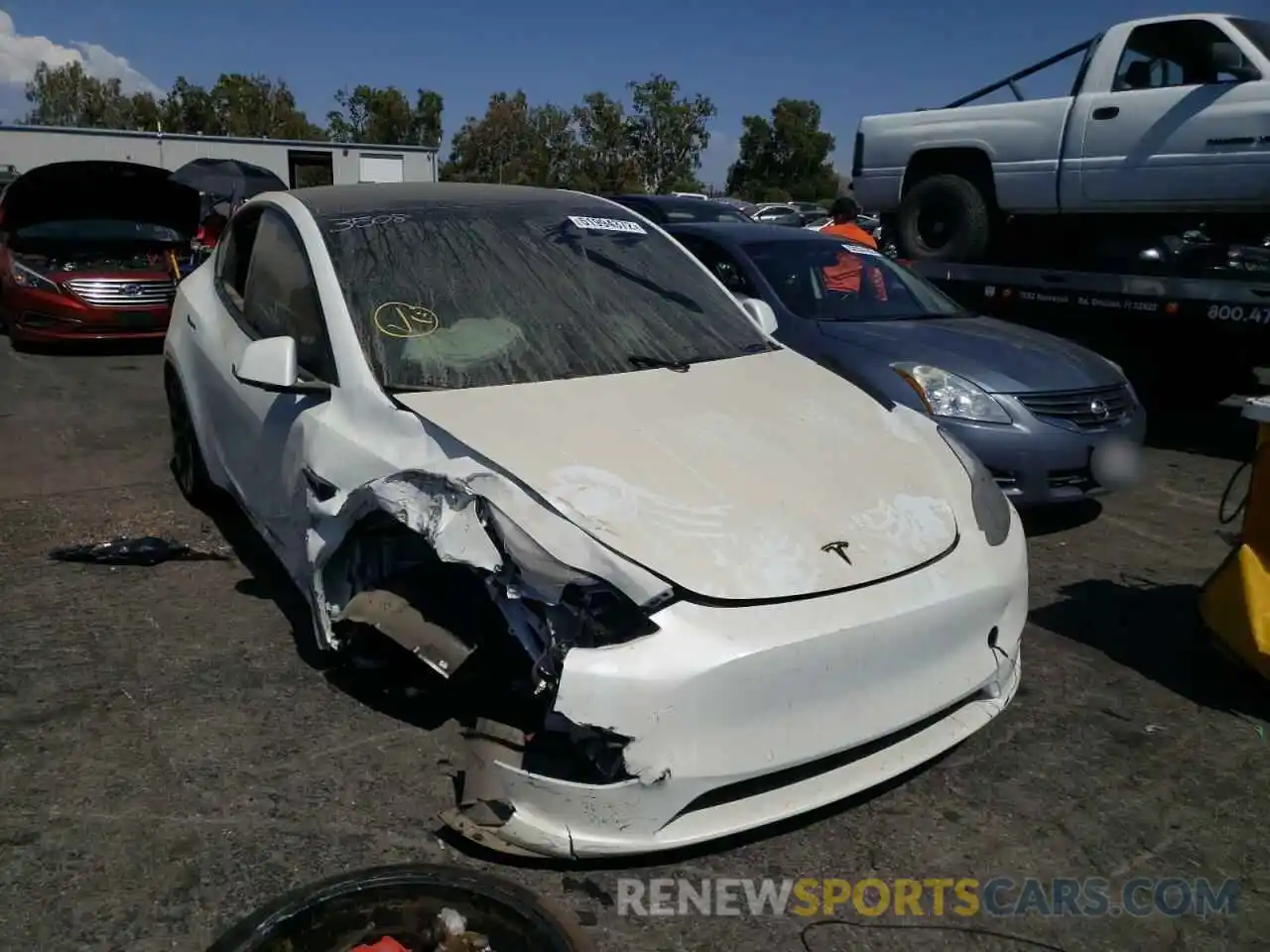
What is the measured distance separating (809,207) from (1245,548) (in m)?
35.1

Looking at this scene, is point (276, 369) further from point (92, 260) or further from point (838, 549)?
point (92, 260)

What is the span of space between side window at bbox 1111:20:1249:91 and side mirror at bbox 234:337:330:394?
6693mm

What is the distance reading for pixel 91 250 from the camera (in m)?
10.6

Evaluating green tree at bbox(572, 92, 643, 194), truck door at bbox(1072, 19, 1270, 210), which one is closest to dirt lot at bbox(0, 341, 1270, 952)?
truck door at bbox(1072, 19, 1270, 210)

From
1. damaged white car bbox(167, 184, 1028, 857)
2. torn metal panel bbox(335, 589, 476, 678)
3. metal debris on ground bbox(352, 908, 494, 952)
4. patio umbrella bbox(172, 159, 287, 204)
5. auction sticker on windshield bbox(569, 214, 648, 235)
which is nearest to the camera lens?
metal debris on ground bbox(352, 908, 494, 952)

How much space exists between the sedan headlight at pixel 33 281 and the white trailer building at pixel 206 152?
68.1ft

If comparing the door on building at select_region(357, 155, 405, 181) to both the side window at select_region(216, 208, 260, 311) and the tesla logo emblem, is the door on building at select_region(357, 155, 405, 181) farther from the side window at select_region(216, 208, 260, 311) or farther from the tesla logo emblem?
the tesla logo emblem

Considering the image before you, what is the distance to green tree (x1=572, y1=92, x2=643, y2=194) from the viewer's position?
5384 centimetres

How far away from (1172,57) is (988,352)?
3.69 metres

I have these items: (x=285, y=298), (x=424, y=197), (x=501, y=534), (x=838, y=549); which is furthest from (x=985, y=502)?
(x=285, y=298)

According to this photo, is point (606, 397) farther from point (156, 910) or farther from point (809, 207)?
point (809, 207)

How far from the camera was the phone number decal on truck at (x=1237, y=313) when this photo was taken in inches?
269

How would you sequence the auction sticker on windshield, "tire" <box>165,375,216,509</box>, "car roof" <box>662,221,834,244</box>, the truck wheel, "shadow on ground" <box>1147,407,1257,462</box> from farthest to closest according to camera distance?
the truck wheel → "shadow on ground" <box>1147,407,1257,462</box> → "car roof" <box>662,221,834,244</box> → "tire" <box>165,375,216,509</box> → the auction sticker on windshield

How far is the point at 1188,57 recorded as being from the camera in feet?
24.8
